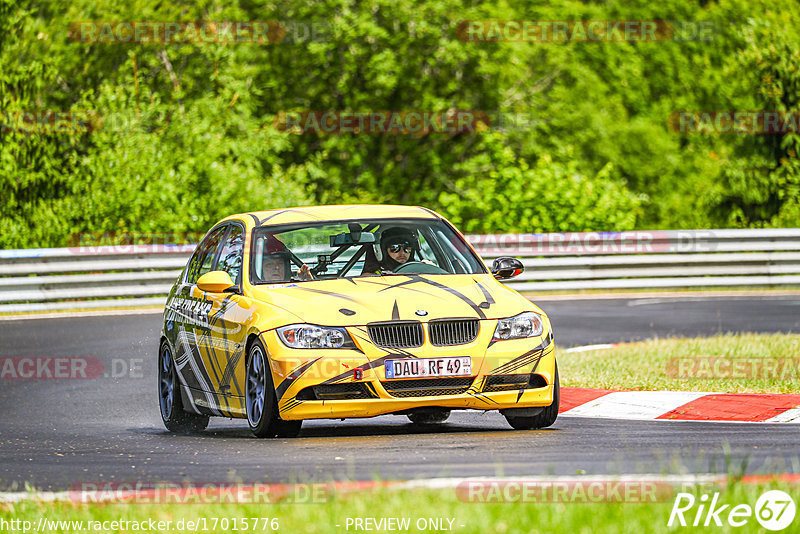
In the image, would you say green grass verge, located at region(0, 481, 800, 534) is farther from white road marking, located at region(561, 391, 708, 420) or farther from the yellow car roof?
white road marking, located at region(561, 391, 708, 420)

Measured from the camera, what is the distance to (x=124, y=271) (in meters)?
23.0

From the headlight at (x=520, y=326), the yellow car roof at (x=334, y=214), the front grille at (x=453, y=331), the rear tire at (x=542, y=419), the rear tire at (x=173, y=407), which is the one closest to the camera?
the front grille at (x=453, y=331)

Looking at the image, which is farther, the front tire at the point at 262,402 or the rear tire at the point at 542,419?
the rear tire at the point at 542,419

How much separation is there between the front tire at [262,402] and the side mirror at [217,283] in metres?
0.63

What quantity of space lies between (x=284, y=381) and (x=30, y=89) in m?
19.8

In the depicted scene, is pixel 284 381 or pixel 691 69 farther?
pixel 691 69

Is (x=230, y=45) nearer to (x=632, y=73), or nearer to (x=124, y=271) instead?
(x=124, y=271)

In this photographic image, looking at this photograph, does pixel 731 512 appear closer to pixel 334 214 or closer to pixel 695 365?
pixel 334 214

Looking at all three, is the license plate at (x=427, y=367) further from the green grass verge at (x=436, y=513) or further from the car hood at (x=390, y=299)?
the green grass verge at (x=436, y=513)

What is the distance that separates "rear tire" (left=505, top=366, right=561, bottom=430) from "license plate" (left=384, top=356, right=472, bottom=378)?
0.77 m

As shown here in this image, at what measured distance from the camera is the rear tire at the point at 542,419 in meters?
9.47

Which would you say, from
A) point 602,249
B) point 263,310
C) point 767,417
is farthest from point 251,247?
point 602,249

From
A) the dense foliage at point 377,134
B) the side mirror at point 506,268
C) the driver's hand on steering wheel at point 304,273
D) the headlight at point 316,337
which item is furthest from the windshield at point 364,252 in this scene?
the dense foliage at point 377,134

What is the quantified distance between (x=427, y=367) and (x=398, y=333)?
279 millimetres
